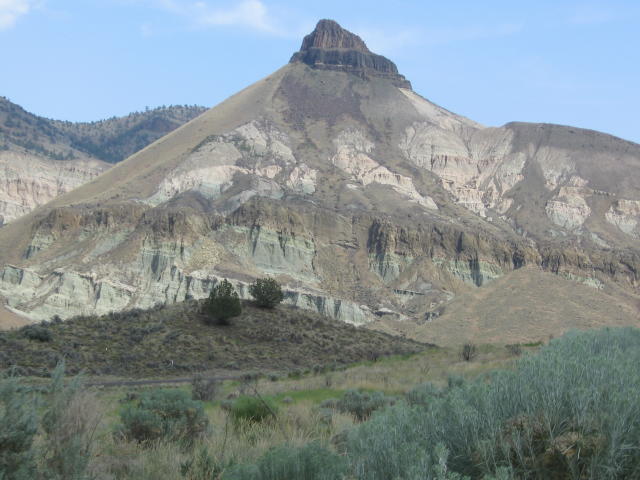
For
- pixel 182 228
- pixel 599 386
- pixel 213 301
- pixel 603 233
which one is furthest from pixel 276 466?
pixel 603 233

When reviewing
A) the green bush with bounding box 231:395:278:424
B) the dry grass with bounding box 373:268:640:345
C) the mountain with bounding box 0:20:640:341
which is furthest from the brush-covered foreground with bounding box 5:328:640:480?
the mountain with bounding box 0:20:640:341

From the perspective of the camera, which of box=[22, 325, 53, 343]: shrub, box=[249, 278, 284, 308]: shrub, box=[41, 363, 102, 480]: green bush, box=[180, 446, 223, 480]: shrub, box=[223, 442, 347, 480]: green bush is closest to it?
box=[223, 442, 347, 480]: green bush

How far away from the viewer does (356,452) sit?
7152 mm

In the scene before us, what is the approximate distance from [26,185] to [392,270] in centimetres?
10519

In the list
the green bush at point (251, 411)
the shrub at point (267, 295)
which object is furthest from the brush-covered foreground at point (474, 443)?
the shrub at point (267, 295)

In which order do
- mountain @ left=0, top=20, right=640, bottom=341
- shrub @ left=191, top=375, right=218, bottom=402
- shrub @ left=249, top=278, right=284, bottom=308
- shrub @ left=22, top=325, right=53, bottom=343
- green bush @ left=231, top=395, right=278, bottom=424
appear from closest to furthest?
green bush @ left=231, top=395, right=278, bottom=424 < shrub @ left=191, top=375, right=218, bottom=402 < shrub @ left=22, top=325, right=53, bottom=343 < shrub @ left=249, top=278, right=284, bottom=308 < mountain @ left=0, top=20, right=640, bottom=341

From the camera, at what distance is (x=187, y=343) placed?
4225 cm

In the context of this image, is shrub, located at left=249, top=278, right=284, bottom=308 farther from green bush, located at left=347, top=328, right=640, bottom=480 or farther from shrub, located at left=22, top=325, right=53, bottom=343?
green bush, located at left=347, top=328, right=640, bottom=480

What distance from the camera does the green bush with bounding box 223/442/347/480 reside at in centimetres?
684

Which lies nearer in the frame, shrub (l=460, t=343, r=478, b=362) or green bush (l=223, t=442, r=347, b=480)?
green bush (l=223, t=442, r=347, b=480)

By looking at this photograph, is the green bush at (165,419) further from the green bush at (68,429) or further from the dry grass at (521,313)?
the dry grass at (521,313)

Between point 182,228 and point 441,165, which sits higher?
point 441,165

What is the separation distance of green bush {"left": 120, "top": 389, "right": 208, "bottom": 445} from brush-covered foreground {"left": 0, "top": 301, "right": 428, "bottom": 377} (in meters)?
21.8

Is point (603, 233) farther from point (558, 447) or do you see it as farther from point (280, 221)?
point (558, 447)
